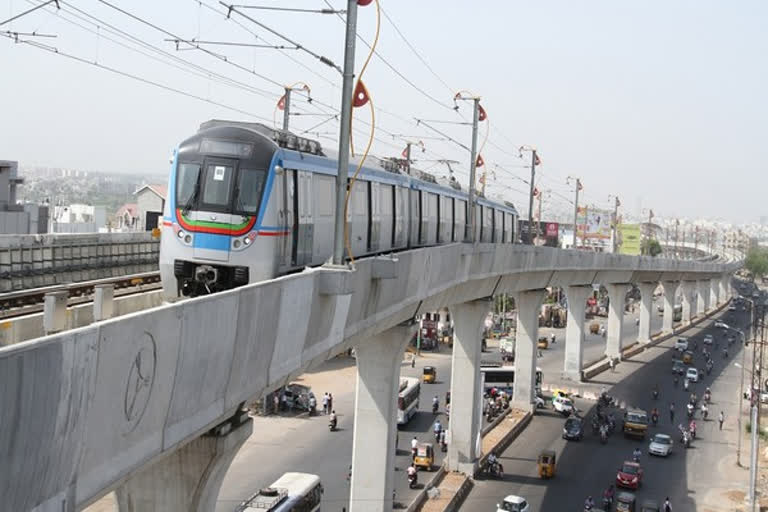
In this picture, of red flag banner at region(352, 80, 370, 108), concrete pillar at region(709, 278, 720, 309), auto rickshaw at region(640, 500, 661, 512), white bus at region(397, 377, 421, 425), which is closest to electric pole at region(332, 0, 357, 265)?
red flag banner at region(352, 80, 370, 108)

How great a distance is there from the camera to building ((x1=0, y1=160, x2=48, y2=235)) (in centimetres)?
4484

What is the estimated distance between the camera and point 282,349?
48.3 feet

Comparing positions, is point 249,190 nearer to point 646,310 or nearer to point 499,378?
point 499,378

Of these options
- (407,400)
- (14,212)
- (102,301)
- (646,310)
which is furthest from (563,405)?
(102,301)

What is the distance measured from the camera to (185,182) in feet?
56.5

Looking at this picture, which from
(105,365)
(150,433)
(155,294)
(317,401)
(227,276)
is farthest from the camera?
(317,401)

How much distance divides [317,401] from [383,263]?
32.6 metres

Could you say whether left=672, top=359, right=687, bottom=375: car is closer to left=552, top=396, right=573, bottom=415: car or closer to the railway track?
left=552, top=396, right=573, bottom=415: car

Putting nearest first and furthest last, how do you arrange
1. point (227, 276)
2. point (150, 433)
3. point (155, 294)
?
point (150, 433), point (227, 276), point (155, 294)

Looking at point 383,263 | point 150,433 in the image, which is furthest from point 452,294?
point 150,433

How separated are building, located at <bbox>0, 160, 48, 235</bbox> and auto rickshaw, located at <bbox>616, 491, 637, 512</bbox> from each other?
28782 millimetres

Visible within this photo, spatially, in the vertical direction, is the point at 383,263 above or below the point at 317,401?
above

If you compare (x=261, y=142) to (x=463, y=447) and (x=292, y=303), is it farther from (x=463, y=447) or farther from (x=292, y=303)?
A: (x=463, y=447)

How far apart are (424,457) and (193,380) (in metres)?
29.2
